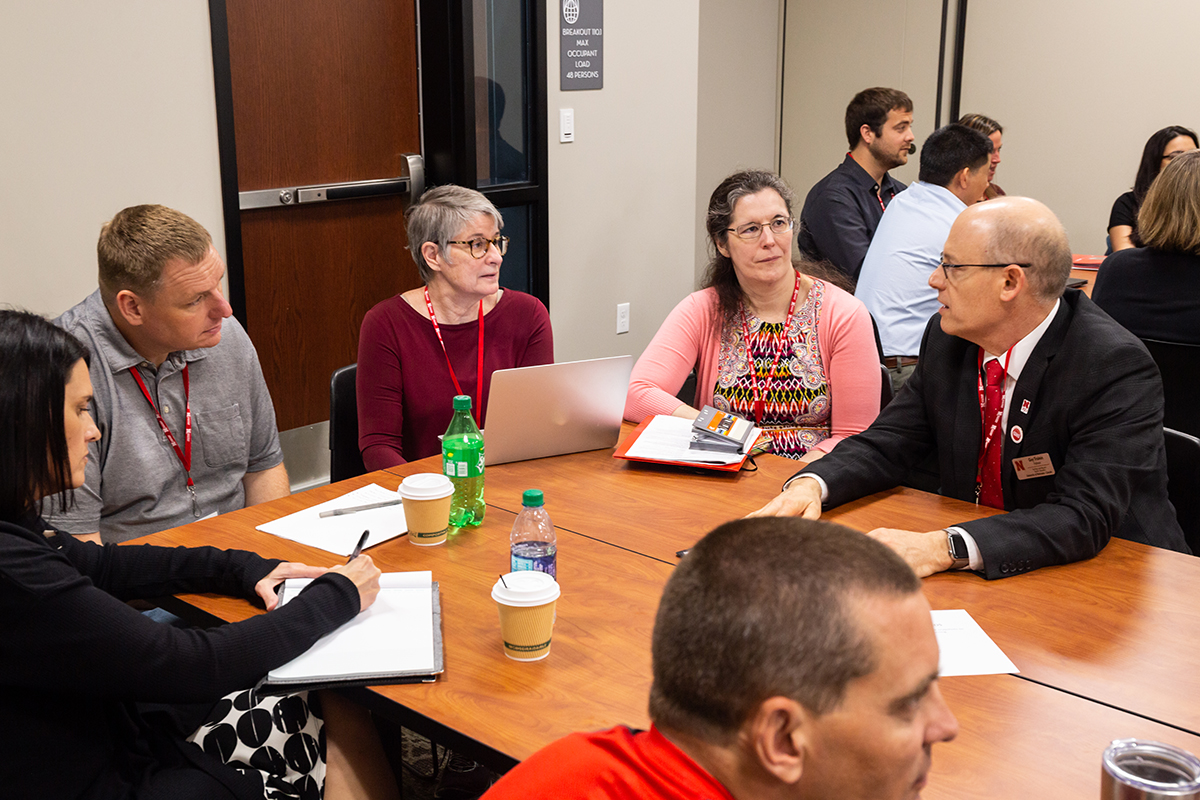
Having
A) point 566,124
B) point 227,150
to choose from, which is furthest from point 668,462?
point 566,124

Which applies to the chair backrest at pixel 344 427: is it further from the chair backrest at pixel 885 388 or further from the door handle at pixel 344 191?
the chair backrest at pixel 885 388

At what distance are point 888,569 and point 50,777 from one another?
1.11 m

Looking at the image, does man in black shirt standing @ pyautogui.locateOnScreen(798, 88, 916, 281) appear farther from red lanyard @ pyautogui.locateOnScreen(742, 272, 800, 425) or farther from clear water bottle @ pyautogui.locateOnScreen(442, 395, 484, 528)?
clear water bottle @ pyautogui.locateOnScreen(442, 395, 484, 528)

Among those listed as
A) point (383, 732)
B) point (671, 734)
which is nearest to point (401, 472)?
point (383, 732)

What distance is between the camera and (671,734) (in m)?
0.85

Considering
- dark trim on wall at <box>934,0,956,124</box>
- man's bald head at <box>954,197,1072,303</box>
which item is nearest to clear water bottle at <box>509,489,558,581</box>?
man's bald head at <box>954,197,1072,303</box>

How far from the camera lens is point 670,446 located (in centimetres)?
229

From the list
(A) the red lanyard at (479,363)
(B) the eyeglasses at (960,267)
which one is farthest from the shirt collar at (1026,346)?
(A) the red lanyard at (479,363)

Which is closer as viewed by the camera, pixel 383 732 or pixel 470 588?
pixel 470 588

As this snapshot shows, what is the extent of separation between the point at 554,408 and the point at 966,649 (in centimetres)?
107

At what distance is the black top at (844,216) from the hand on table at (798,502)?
2.71m

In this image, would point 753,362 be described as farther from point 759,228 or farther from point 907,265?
point 907,265

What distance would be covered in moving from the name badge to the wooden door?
2.58 meters

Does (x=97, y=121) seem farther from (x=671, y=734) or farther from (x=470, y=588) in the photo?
(x=671, y=734)
